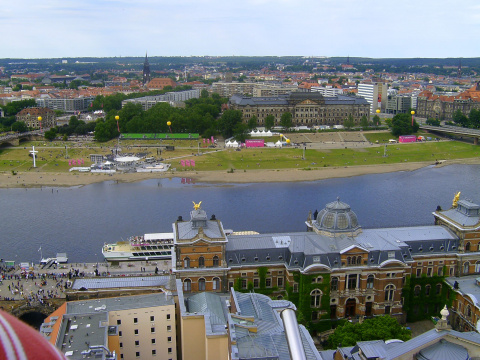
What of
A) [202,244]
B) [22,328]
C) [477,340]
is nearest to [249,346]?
[477,340]

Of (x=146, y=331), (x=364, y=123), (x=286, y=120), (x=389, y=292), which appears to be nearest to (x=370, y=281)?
(x=389, y=292)

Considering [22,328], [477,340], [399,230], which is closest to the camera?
[22,328]

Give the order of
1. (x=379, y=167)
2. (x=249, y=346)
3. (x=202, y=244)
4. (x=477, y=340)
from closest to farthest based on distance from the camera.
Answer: (x=249, y=346) → (x=477, y=340) → (x=202, y=244) → (x=379, y=167)

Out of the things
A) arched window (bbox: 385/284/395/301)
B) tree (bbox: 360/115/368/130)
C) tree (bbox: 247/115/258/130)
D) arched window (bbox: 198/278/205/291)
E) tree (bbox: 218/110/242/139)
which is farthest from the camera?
tree (bbox: 360/115/368/130)

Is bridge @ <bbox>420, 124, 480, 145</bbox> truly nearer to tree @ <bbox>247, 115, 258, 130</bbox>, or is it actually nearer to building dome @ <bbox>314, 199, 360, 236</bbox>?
tree @ <bbox>247, 115, 258, 130</bbox>

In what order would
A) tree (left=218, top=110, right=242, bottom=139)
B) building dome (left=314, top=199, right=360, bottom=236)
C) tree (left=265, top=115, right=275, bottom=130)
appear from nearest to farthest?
building dome (left=314, top=199, right=360, bottom=236)
tree (left=218, top=110, right=242, bottom=139)
tree (left=265, top=115, right=275, bottom=130)

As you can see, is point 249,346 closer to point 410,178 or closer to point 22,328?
point 22,328

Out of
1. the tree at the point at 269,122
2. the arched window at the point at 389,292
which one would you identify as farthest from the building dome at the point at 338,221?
the tree at the point at 269,122

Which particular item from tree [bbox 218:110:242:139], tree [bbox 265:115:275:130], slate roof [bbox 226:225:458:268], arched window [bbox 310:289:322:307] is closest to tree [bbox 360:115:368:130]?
tree [bbox 265:115:275:130]
